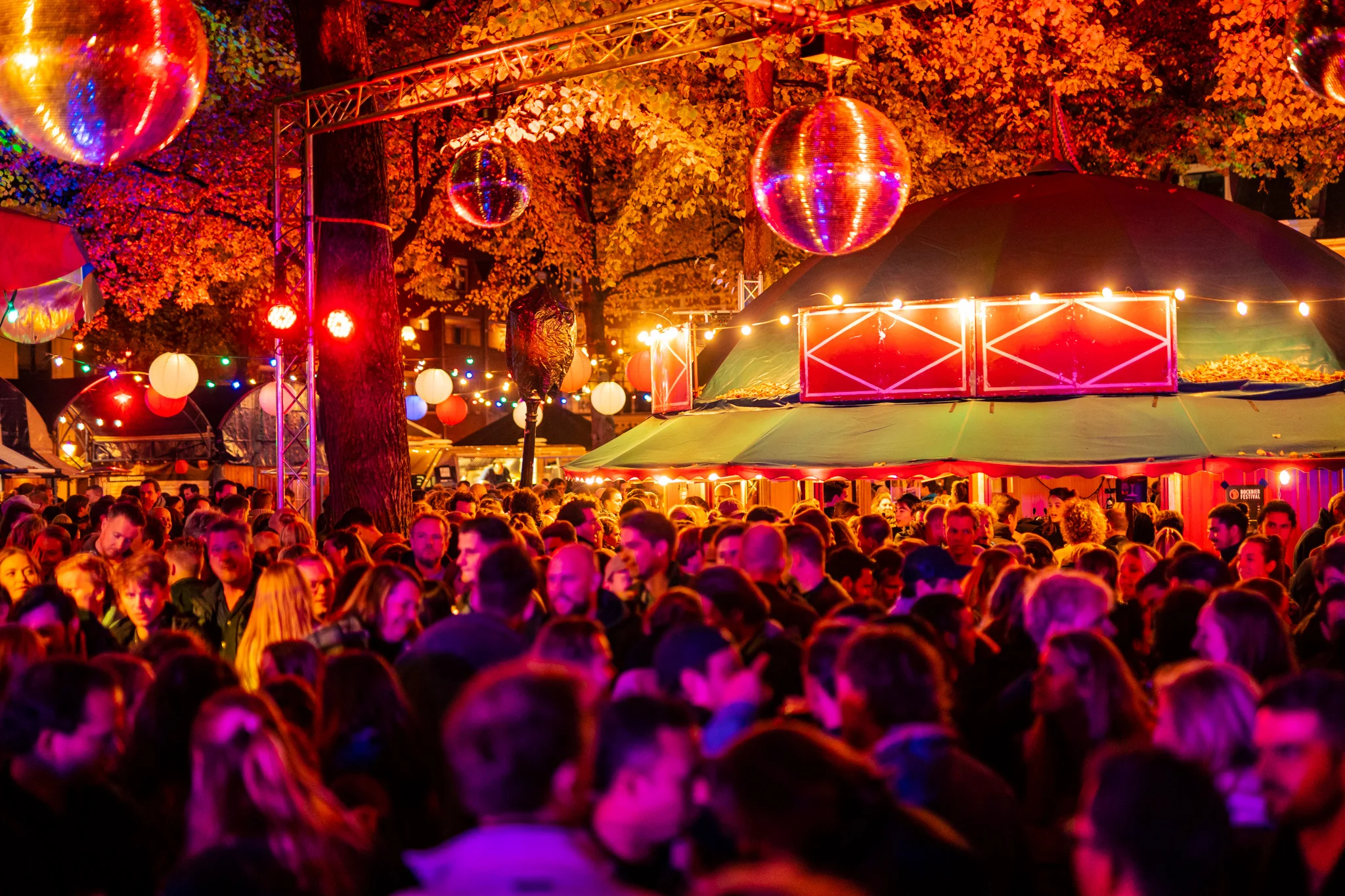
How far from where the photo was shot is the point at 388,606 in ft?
19.1

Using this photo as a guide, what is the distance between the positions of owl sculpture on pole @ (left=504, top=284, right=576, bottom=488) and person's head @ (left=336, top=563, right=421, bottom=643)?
1116cm

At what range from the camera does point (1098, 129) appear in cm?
2198

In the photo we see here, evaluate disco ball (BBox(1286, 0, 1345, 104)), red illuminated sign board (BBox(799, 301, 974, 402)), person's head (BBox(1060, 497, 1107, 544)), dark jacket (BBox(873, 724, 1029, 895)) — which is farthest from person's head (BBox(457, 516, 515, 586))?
red illuminated sign board (BBox(799, 301, 974, 402))

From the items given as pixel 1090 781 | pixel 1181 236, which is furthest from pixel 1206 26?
pixel 1090 781

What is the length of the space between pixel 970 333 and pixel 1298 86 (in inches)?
255

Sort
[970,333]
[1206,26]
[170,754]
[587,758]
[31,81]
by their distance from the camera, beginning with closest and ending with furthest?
1. [587,758]
2. [170,754]
3. [31,81]
4. [970,333]
5. [1206,26]

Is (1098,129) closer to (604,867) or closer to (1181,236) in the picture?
(1181,236)

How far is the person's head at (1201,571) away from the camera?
21.3 ft

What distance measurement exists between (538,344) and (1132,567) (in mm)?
10227

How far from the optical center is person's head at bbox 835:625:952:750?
3.73m

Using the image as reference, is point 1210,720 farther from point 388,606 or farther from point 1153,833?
point 388,606

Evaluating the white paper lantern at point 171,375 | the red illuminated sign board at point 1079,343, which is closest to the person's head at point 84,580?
the red illuminated sign board at point 1079,343

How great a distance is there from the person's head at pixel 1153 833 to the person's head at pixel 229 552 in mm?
5674

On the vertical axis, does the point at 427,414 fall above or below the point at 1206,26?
below
